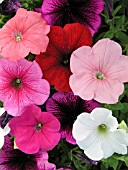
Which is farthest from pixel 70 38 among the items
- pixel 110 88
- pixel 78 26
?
pixel 110 88

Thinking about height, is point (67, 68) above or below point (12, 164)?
above

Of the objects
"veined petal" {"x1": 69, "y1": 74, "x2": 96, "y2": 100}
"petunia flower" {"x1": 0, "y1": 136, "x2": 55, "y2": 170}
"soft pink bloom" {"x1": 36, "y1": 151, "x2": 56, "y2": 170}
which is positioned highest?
"veined petal" {"x1": 69, "y1": 74, "x2": 96, "y2": 100}

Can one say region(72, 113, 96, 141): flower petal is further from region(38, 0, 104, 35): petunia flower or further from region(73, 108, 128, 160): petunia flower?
region(38, 0, 104, 35): petunia flower

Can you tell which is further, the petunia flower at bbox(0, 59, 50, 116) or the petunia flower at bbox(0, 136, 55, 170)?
the petunia flower at bbox(0, 136, 55, 170)

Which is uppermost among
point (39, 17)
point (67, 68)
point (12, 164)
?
point (39, 17)

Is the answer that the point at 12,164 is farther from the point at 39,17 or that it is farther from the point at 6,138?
the point at 39,17

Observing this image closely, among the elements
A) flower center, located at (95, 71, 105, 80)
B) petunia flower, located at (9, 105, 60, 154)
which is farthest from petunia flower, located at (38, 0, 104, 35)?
petunia flower, located at (9, 105, 60, 154)

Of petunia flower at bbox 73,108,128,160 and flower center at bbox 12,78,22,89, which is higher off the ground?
flower center at bbox 12,78,22,89

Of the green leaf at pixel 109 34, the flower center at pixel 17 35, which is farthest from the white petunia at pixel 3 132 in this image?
the green leaf at pixel 109 34
